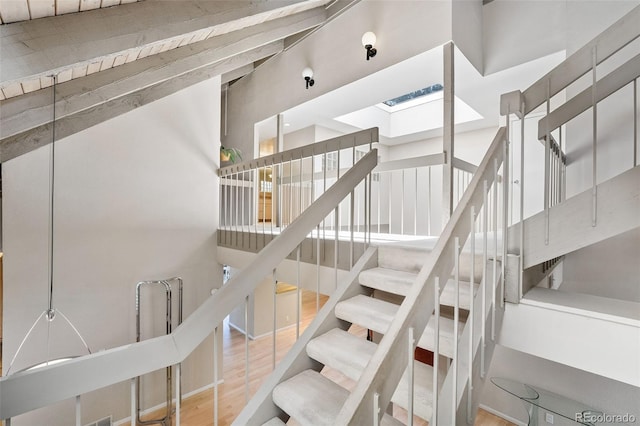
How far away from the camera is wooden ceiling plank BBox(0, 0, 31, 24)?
110 cm

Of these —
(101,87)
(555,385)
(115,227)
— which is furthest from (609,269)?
(115,227)

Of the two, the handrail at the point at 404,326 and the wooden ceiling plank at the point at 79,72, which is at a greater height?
the wooden ceiling plank at the point at 79,72

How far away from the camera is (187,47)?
8.85 feet

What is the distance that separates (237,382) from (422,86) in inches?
198

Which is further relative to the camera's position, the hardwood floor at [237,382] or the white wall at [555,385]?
the hardwood floor at [237,382]

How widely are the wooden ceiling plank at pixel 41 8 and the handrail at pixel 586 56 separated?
2.17m

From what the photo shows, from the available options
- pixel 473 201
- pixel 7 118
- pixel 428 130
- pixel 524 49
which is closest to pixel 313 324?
pixel 473 201

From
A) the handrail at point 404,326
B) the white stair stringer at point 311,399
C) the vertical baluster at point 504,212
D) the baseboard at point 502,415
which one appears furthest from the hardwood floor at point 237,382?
the handrail at point 404,326

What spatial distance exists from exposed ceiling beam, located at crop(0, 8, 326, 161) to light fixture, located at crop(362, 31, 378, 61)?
1.04 meters

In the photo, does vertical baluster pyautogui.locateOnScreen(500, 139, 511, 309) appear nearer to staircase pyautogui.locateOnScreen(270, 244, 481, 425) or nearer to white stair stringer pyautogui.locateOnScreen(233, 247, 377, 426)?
staircase pyautogui.locateOnScreen(270, 244, 481, 425)

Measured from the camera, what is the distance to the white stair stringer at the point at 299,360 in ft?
5.01

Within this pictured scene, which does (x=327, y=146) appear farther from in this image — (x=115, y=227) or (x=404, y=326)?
(x=115, y=227)

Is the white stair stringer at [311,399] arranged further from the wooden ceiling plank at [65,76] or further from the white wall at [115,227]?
the white wall at [115,227]

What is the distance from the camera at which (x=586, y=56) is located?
4.55ft
